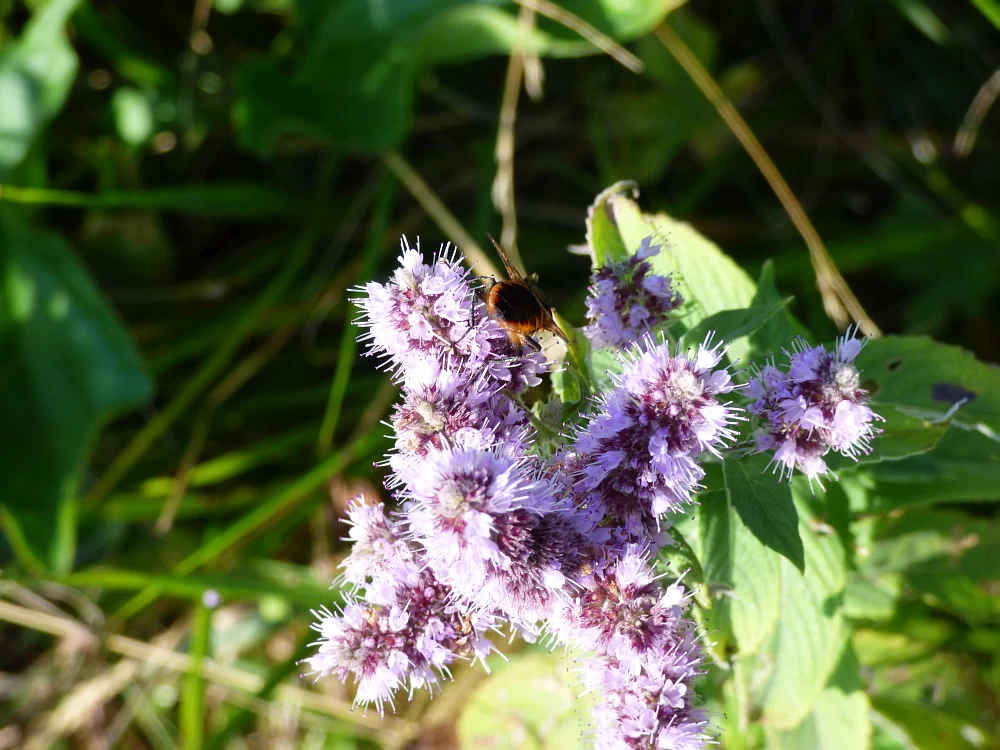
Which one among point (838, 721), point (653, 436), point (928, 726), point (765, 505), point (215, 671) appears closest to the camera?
point (653, 436)

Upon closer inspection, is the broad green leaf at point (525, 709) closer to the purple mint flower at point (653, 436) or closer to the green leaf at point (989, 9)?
the purple mint flower at point (653, 436)

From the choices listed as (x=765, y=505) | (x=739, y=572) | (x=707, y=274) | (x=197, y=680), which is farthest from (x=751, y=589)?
(x=197, y=680)

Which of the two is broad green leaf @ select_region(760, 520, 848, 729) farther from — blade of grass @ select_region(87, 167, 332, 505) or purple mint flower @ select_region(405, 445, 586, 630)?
blade of grass @ select_region(87, 167, 332, 505)

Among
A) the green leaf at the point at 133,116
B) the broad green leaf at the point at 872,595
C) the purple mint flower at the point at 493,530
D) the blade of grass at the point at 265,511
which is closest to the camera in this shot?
the purple mint flower at the point at 493,530

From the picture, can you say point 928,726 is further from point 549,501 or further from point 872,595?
point 549,501

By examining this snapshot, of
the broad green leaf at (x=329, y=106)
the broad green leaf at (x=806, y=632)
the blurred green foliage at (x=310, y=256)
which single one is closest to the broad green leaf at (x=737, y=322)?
the broad green leaf at (x=806, y=632)

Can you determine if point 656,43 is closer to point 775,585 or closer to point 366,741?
point 775,585
